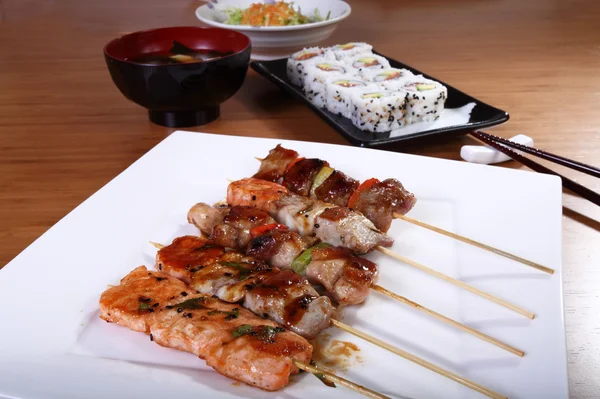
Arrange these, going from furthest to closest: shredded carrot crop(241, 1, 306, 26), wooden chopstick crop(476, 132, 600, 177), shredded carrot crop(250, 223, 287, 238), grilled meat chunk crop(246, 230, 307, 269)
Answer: shredded carrot crop(241, 1, 306, 26) < wooden chopstick crop(476, 132, 600, 177) < shredded carrot crop(250, 223, 287, 238) < grilled meat chunk crop(246, 230, 307, 269)

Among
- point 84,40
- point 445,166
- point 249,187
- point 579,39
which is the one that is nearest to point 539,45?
point 579,39

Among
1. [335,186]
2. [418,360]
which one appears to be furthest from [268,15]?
[418,360]

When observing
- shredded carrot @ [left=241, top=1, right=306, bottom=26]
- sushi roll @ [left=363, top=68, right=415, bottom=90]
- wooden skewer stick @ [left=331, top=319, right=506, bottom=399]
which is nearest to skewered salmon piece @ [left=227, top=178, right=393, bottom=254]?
wooden skewer stick @ [left=331, top=319, right=506, bottom=399]

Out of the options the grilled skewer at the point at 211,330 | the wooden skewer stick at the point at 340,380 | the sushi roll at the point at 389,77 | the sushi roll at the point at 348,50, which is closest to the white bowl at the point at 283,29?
the sushi roll at the point at 348,50

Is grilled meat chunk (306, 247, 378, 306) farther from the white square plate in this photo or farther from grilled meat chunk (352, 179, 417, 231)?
grilled meat chunk (352, 179, 417, 231)

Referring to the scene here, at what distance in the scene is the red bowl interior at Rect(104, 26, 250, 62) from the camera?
3.85 metres

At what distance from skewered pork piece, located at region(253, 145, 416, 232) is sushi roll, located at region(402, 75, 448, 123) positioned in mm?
911

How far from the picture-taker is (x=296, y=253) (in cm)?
227

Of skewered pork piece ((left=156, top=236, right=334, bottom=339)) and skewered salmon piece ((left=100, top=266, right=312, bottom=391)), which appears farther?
skewered pork piece ((left=156, top=236, right=334, bottom=339))

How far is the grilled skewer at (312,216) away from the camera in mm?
2291

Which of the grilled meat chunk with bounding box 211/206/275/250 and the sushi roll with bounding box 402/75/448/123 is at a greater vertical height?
the sushi roll with bounding box 402/75/448/123

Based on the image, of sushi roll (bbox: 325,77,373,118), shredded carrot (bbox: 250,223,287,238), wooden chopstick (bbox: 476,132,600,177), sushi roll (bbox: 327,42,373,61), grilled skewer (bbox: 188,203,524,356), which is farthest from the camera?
sushi roll (bbox: 327,42,373,61)

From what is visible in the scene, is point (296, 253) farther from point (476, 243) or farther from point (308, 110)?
point (308, 110)

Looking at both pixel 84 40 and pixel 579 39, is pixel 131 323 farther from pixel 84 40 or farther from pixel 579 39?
pixel 579 39
